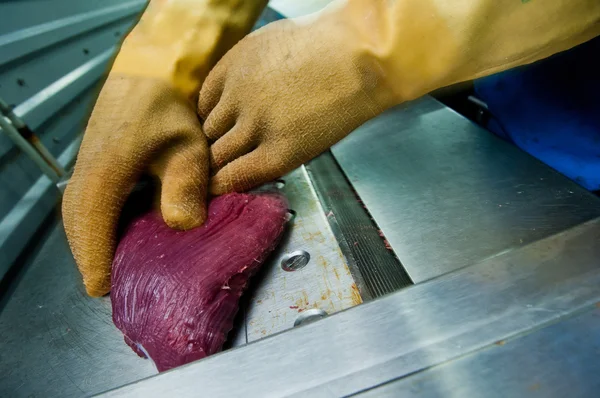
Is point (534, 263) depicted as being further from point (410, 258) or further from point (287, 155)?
point (287, 155)

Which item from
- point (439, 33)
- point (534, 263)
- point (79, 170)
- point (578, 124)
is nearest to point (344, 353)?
point (534, 263)

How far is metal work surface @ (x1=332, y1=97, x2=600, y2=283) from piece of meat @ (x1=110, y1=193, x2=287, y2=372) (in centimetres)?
36

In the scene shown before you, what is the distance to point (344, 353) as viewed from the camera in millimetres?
544

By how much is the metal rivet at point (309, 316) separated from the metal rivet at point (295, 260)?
0.15 metres

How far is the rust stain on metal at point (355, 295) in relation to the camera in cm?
81

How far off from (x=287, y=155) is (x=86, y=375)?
73 centimetres

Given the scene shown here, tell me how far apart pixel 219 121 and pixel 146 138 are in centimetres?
21

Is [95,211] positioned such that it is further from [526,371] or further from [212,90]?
[526,371]

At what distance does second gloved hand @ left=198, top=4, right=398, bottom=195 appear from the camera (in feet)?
2.88

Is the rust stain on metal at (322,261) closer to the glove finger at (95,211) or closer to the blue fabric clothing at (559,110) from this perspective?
the glove finger at (95,211)

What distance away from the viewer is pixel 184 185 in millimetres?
940

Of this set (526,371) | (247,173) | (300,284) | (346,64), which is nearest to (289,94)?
(346,64)

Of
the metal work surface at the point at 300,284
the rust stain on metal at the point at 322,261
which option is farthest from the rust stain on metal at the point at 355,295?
the rust stain on metal at the point at 322,261

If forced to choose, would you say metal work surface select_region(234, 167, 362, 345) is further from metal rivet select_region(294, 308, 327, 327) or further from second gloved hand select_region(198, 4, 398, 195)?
second gloved hand select_region(198, 4, 398, 195)
